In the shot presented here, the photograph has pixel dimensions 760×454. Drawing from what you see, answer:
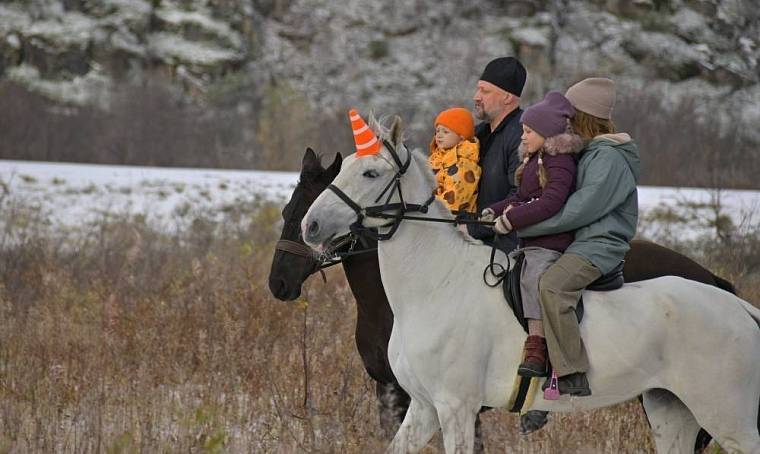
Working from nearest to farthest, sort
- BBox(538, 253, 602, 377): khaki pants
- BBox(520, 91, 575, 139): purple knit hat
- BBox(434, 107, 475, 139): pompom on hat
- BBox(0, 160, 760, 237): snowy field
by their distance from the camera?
BBox(538, 253, 602, 377): khaki pants < BBox(520, 91, 575, 139): purple knit hat < BBox(434, 107, 475, 139): pompom on hat < BBox(0, 160, 760, 237): snowy field

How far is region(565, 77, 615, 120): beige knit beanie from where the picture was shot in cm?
488

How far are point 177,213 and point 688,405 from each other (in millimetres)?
12237

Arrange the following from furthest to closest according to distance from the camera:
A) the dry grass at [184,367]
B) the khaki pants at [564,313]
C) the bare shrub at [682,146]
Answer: the bare shrub at [682,146], the dry grass at [184,367], the khaki pants at [564,313]

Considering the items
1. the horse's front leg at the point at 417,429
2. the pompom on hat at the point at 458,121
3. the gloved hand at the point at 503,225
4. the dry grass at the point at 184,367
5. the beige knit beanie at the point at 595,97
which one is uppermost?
the beige knit beanie at the point at 595,97

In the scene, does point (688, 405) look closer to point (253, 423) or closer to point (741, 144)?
point (253, 423)

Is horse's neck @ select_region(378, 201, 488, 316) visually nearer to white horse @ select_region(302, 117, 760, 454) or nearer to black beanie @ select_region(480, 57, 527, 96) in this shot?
white horse @ select_region(302, 117, 760, 454)

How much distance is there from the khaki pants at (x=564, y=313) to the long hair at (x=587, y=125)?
0.68 meters

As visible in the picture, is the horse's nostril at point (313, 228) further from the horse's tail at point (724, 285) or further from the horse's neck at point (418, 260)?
the horse's tail at point (724, 285)

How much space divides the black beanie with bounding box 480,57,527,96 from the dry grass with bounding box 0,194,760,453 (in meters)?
1.94

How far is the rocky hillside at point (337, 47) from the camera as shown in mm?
33062

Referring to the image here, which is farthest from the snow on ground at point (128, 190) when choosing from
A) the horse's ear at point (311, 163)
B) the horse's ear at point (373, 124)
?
the horse's ear at point (373, 124)

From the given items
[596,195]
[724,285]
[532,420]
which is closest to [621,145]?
[596,195]

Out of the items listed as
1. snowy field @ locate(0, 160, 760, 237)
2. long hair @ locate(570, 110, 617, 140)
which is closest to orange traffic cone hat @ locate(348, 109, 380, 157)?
long hair @ locate(570, 110, 617, 140)

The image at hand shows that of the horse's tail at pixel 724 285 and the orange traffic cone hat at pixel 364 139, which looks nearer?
the orange traffic cone hat at pixel 364 139
